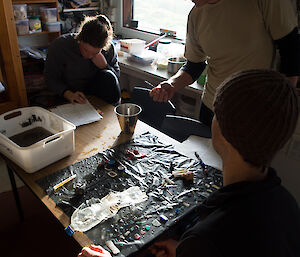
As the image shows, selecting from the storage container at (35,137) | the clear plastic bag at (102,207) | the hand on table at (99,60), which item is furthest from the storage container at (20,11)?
the clear plastic bag at (102,207)

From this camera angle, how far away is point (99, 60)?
2039mm

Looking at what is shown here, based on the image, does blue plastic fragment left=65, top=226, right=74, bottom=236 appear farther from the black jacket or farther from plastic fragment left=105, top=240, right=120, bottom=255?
the black jacket

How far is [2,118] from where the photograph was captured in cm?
138

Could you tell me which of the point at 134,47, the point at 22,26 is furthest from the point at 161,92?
the point at 22,26

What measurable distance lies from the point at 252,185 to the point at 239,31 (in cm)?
102

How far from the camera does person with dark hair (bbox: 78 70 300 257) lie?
2.02 feet

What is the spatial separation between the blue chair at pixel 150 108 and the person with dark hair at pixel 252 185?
1.16 meters

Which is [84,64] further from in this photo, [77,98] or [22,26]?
[22,26]

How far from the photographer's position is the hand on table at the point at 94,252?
0.85 metres

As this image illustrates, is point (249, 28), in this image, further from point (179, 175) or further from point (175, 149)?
point (179, 175)

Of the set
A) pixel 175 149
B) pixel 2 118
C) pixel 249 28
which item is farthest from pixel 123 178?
pixel 249 28

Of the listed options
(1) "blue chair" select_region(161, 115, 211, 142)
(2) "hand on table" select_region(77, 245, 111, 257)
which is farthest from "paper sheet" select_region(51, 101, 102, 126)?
(2) "hand on table" select_region(77, 245, 111, 257)

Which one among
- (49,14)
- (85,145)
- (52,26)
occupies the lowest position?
(85,145)

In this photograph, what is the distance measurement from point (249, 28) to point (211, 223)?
1.11 meters
